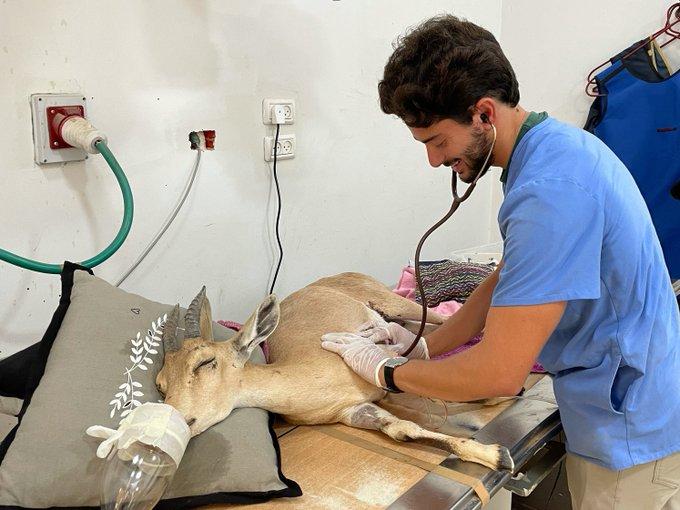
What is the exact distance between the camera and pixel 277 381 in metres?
1.57

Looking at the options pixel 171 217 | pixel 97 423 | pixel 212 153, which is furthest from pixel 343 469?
pixel 212 153

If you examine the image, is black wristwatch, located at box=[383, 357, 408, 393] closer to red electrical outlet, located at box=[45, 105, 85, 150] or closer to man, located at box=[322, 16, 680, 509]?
man, located at box=[322, 16, 680, 509]

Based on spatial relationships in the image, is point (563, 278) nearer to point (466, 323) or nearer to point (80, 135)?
point (466, 323)

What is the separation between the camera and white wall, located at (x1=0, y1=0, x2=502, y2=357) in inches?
63.9

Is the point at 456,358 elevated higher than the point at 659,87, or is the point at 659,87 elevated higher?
the point at 659,87

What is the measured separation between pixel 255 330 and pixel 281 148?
859 millimetres

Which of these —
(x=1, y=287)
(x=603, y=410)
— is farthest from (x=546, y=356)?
(x=1, y=287)

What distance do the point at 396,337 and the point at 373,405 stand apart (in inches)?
11.6

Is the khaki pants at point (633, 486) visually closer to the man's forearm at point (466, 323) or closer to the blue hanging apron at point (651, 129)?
the man's forearm at point (466, 323)

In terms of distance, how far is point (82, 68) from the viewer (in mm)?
1664

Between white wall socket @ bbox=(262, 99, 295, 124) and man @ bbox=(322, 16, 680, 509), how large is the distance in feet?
2.73

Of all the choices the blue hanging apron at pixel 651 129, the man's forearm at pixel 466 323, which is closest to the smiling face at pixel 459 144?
the man's forearm at pixel 466 323

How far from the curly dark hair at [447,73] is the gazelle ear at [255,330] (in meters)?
0.56

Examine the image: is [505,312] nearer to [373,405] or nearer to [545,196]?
[545,196]
